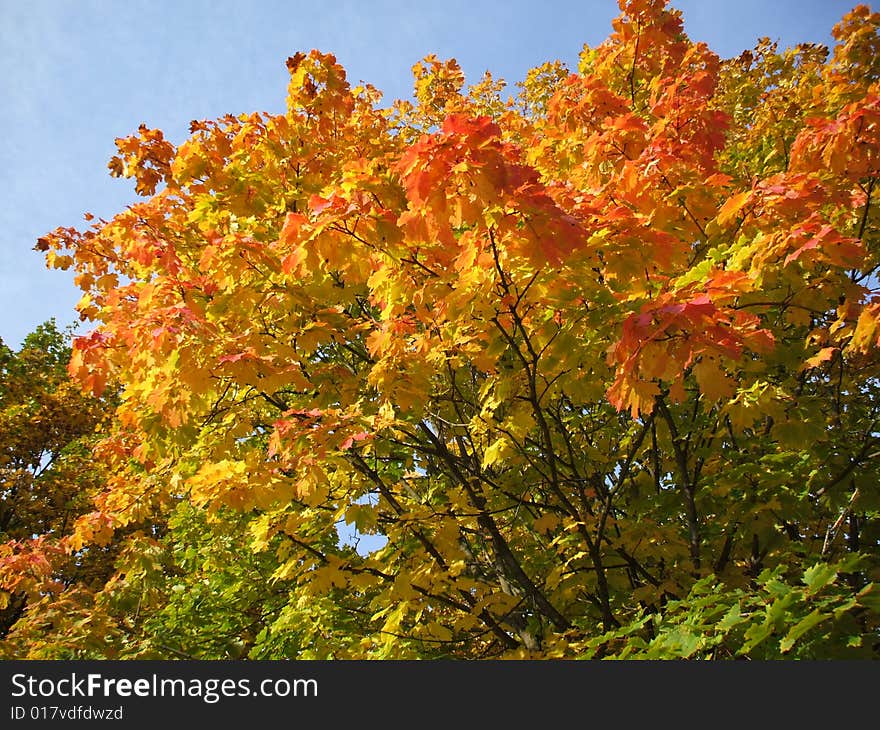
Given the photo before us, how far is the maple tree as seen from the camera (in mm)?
2723

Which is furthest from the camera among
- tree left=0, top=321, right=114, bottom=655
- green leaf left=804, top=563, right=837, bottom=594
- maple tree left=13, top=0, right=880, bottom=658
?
tree left=0, top=321, right=114, bottom=655

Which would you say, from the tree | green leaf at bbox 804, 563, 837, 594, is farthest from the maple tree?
the tree

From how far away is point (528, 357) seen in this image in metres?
3.77

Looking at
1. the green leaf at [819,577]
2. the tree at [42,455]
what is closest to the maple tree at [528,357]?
the green leaf at [819,577]

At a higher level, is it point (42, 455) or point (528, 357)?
point (42, 455)

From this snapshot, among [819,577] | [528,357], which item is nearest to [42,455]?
[528,357]

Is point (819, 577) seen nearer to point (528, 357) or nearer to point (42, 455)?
point (528, 357)

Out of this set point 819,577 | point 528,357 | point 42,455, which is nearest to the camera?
point 819,577

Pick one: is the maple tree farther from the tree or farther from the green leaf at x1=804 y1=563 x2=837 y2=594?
the tree

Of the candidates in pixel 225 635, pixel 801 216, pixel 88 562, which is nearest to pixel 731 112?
pixel 801 216

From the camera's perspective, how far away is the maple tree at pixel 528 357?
8.93ft

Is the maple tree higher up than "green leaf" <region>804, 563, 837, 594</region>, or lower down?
higher up

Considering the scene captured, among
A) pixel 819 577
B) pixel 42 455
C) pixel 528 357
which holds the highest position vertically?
pixel 42 455

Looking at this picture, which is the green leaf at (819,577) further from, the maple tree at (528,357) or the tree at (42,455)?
the tree at (42,455)
